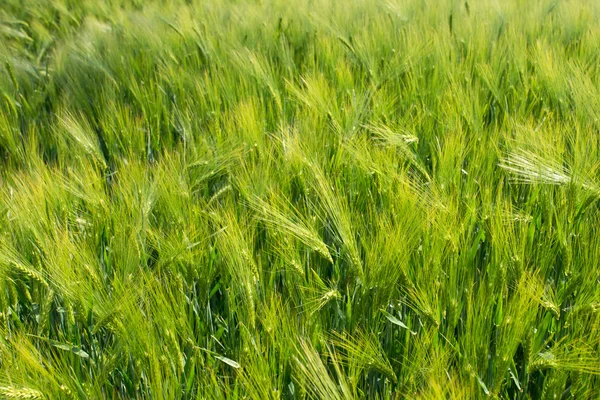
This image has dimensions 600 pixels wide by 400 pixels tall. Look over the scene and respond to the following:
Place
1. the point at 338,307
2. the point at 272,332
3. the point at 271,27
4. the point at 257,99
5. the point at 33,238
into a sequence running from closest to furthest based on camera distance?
the point at 272,332 → the point at 338,307 → the point at 33,238 → the point at 257,99 → the point at 271,27

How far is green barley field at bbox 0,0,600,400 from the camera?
36.5 inches

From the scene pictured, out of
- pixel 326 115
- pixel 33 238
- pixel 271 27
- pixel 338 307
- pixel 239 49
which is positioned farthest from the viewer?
pixel 271 27

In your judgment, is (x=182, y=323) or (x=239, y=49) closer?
(x=182, y=323)

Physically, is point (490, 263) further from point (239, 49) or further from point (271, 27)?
point (271, 27)

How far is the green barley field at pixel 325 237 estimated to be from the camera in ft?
3.04

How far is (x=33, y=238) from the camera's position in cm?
119

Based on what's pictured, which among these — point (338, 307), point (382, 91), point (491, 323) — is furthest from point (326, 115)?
point (491, 323)

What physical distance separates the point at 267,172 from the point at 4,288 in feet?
1.65

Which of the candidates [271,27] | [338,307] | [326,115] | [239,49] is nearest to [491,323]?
[338,307]

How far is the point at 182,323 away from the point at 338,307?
0.82 ft

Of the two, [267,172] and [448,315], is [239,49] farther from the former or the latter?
[448,315]

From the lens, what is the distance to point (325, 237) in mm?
1280

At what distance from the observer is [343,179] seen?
135 centimetres

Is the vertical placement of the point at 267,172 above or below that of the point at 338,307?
above
